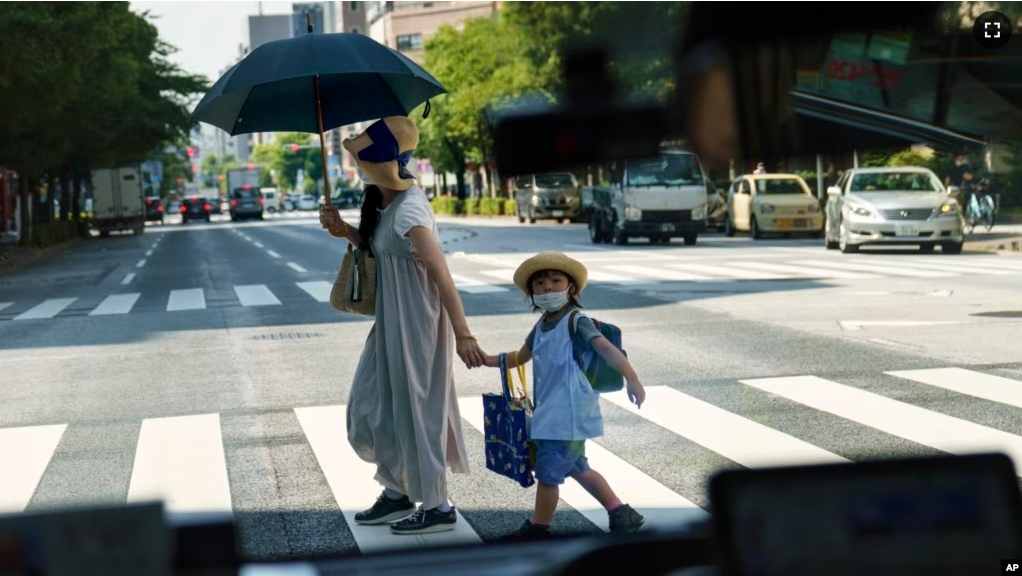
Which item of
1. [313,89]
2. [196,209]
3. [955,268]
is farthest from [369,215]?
[196,209]

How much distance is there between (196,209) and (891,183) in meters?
74.3

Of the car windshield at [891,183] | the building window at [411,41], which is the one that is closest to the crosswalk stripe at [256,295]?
the car windshield at [891,183]

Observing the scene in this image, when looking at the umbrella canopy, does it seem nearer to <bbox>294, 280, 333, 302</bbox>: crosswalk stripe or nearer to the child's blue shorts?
the child's blue shorts

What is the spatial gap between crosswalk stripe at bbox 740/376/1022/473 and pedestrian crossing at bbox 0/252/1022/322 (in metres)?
9.17

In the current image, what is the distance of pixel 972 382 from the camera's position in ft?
29.8

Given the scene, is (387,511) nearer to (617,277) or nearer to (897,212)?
(617,277)

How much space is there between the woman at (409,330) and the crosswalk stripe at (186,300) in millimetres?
12506

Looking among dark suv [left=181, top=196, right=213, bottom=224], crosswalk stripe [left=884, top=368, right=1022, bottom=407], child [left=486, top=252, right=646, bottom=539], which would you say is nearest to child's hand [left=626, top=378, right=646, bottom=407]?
child [left=486, top=252, right=646, bottom=539]

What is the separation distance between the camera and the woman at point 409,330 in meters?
5.21

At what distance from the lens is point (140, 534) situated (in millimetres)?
1248

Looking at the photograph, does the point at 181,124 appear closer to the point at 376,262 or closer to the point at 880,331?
the point at 880,331

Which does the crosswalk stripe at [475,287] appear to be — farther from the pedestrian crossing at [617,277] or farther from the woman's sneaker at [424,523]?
the woman's sneaker at [424,523]

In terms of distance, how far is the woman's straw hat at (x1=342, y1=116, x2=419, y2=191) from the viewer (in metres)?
5.21

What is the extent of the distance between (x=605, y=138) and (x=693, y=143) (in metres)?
0.18
